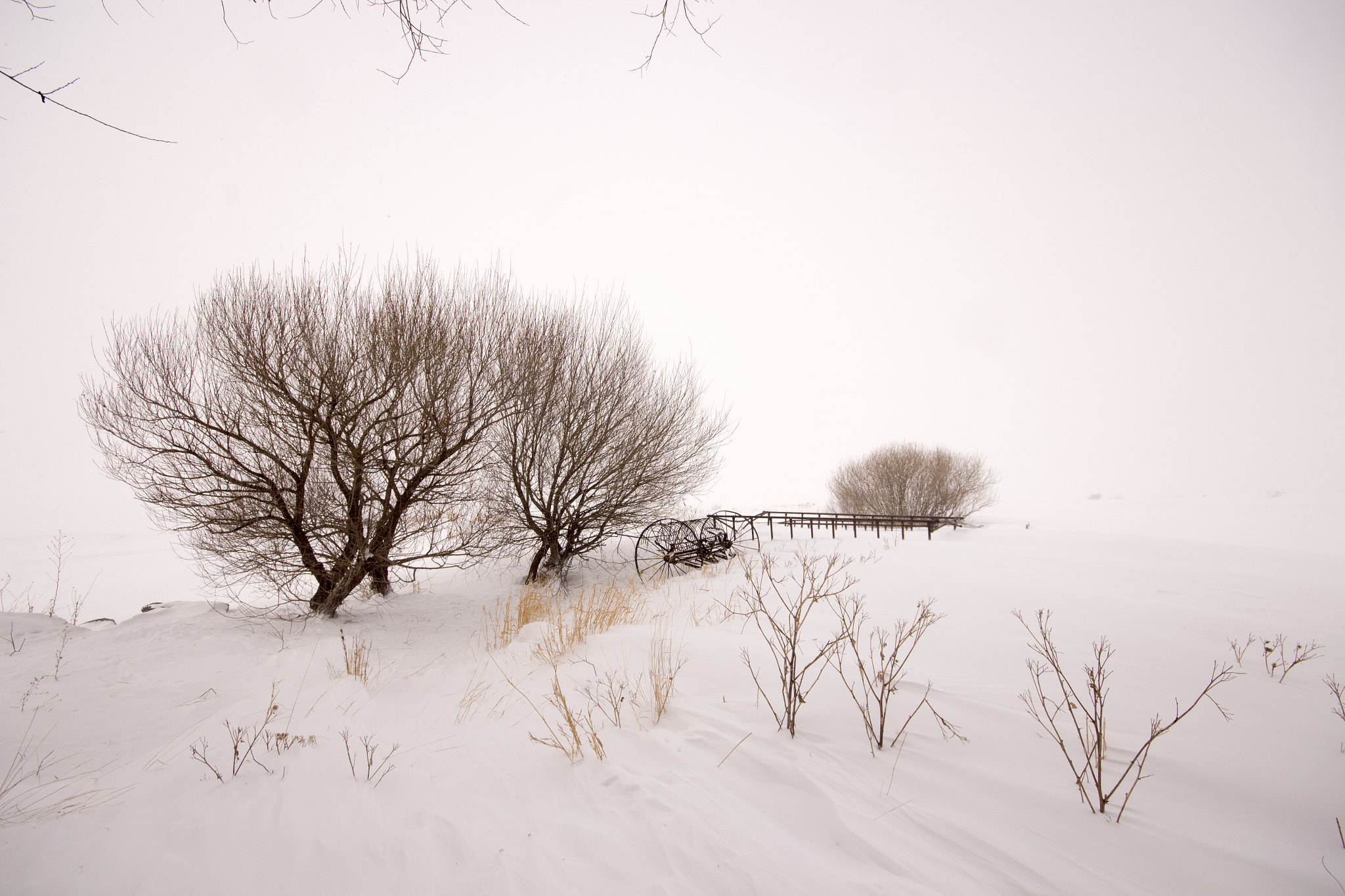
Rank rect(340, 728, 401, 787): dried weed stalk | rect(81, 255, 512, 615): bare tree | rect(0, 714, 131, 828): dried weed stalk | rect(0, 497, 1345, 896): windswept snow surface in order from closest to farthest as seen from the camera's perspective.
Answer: rect(0, 497, 1345, 896): windswept snow surface
rect(0, 714, 131, 828): dried weed stalk
rect(340, 728, 401, 787): dried weed stalk
rect(81, 255, 512, 615): bare tree

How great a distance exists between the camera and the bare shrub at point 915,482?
20.9 m

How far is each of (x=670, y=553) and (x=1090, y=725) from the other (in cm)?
740

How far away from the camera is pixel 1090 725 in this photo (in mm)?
2547

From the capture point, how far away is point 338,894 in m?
1.67

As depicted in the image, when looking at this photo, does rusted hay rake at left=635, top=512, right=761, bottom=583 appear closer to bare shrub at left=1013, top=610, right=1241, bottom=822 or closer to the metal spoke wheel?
the metal spoke wheel

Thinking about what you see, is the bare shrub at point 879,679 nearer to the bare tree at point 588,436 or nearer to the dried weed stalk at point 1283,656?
the dried weed stalk at point 1283,656

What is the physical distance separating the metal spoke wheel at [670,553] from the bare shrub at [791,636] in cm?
169

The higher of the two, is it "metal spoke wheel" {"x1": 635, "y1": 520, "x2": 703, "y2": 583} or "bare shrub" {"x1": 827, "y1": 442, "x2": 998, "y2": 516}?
"bare shrub" {"x1": 827, "y1": 442, "x2": 998, "y2": 516}

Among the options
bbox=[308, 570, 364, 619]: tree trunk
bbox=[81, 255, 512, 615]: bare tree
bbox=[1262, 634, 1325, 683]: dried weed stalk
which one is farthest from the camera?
bbox=[308, 570, 364, 619]: tree trunk

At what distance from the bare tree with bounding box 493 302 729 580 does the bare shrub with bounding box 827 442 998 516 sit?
1396 centimetres

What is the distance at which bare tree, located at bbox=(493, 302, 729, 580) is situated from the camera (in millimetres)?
9078

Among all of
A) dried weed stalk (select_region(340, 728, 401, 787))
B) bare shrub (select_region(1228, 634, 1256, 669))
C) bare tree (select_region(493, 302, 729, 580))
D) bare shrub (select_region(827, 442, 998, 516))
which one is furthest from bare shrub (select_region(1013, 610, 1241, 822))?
bare shrub (select_region(827, 442, 998, 516))

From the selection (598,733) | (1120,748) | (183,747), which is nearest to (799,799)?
(598,733)

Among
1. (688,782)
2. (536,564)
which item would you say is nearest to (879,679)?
(688,782)
